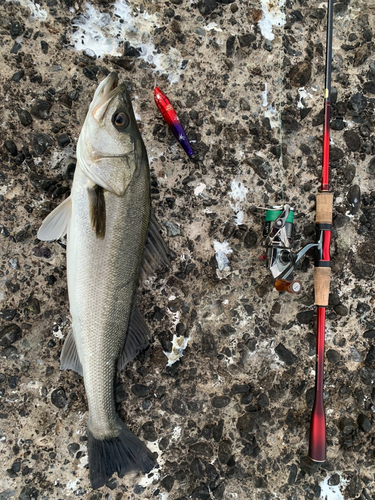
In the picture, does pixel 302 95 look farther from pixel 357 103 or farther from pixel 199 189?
pixel 199 189

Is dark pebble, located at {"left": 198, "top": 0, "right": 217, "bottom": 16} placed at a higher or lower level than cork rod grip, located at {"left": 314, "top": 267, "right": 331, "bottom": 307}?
higher

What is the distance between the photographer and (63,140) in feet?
7.93

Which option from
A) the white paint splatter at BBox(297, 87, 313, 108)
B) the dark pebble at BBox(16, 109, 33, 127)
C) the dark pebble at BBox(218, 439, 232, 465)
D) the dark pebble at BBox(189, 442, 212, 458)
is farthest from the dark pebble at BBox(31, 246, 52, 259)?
the white paint splatter at BBox(297, 87, 313, 108)

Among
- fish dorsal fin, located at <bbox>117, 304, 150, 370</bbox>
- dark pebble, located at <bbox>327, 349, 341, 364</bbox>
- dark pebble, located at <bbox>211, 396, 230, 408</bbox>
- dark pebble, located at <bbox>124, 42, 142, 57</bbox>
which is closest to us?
fish dorsal fin, located at <bbox>117, 304, 150, 370</bbox>

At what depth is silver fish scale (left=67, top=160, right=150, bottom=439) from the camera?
2.03m

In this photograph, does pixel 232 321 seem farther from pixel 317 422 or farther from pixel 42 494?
pixel 42 494

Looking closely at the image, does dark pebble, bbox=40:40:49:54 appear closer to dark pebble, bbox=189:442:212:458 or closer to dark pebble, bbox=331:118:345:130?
dark pebble, bbox=331:118:345:130

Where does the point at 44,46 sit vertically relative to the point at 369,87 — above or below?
above

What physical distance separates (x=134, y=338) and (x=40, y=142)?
1558mm

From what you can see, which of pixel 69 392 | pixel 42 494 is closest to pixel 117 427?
pixel 69 392

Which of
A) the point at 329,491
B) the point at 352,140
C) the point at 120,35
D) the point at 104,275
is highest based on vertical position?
the point at 120,35

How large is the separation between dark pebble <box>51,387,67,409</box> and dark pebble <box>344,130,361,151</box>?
9.76 feet

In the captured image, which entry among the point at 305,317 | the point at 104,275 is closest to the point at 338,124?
the point at 305,317

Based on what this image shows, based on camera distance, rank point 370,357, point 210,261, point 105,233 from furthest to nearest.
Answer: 1. point 370,357
2. point 210,261
3. point 105,233
